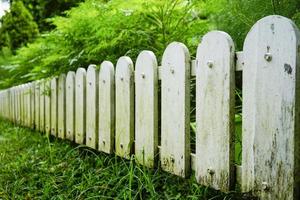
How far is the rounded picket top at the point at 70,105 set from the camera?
3906 millimetres

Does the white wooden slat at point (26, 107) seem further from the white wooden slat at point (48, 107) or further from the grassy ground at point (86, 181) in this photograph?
the grassy ground at point (86, 181)

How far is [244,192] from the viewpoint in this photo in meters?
1.71

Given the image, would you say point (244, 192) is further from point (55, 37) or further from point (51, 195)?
point (55, 37)

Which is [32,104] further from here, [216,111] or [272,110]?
[272,110]

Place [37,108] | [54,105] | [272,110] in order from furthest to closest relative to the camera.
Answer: [37,108]
[54,105]
[272,110]

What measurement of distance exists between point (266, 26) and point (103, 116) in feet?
5.91

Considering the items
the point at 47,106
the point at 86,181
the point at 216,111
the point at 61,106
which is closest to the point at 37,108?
the point at 47,106

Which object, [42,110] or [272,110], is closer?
[272,110]

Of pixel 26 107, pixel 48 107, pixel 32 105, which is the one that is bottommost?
pixel 26 107

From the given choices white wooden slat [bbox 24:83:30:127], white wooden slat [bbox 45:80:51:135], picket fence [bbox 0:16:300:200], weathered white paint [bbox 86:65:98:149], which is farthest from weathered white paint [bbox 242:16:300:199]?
white wooden slat [bbox 24:83:30:127]

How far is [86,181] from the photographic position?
2451 millimetres

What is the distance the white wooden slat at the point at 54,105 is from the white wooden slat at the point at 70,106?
47 centimetres

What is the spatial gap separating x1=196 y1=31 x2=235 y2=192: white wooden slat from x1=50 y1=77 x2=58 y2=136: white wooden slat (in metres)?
2.79

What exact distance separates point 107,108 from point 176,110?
0.98 m
